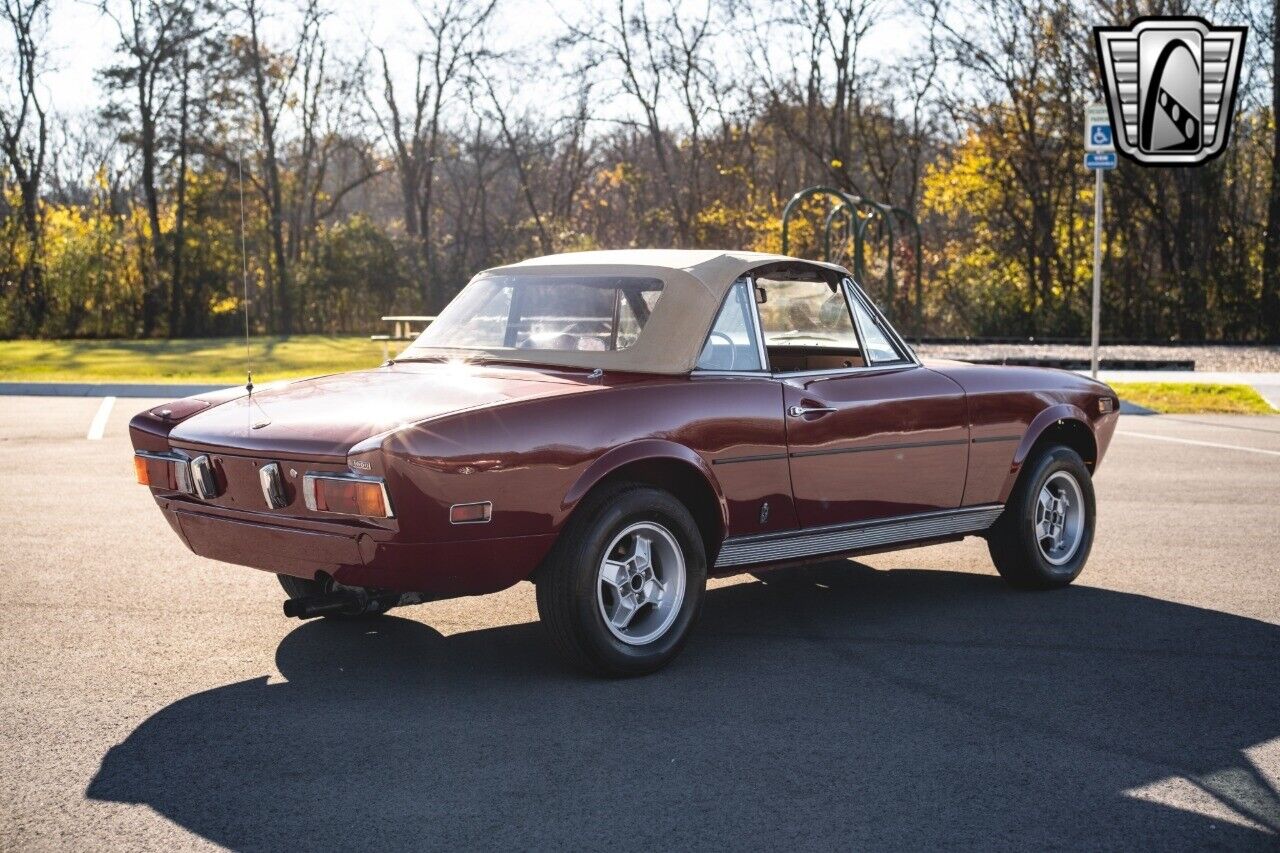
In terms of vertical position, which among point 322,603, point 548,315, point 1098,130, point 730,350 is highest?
point 1098,130

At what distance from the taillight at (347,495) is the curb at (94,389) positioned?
50.0ft

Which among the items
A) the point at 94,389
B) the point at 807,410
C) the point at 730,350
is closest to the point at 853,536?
the point at 807,410

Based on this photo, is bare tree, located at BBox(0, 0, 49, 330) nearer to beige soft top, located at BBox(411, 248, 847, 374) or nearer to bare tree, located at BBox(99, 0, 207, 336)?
bare tree, located at BBox(99, 0, 207, 336)

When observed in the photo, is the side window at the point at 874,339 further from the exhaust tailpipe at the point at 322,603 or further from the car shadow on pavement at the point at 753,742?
the exhaust tailpipe at the point at 322,603

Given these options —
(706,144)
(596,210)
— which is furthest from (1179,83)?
(596,210)

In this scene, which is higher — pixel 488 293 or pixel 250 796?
pixel 488 293

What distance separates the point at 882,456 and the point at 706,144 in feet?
116

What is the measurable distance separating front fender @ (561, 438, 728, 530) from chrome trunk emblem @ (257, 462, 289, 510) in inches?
37.8

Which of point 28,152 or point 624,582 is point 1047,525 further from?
point 28,152

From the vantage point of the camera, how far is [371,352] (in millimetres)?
29859

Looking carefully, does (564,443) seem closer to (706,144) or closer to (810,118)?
(810,118)

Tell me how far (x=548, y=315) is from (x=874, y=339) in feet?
5.01

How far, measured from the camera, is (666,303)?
19.2 feet

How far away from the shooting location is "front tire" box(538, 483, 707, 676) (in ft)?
16.8
